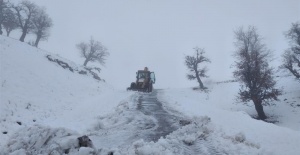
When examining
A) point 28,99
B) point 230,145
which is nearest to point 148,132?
point 230,145

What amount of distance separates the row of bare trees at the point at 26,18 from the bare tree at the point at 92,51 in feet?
25.3

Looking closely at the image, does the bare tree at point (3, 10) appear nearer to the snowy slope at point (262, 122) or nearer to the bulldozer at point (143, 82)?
the bulldozer at point (143, 82)

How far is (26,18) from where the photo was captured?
47.9 m

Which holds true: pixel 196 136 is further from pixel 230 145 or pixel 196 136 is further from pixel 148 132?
pixel 148 132

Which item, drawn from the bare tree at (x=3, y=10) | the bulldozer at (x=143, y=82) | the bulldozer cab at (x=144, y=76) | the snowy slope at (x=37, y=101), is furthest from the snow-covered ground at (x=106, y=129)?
the bare tree at (x=3, y=10)

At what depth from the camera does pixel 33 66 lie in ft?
85.5

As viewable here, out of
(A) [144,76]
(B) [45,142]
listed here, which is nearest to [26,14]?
(A) [144,76]

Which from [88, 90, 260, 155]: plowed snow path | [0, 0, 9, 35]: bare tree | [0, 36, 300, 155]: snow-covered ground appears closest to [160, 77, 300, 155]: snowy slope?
[0, 36, 300, 155]: snow-covered ground

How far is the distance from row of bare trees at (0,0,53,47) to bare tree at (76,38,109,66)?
7.70 metres

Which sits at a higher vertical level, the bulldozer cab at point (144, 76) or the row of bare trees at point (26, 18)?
the row of bare trees at point (26, 18)

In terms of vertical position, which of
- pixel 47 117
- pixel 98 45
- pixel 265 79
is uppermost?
pixel 98 45

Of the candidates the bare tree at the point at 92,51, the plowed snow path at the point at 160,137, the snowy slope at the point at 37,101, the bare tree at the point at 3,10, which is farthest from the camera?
the bare tree at the point at 92,51

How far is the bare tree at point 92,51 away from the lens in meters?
54.6

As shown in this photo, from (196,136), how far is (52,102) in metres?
13.4
